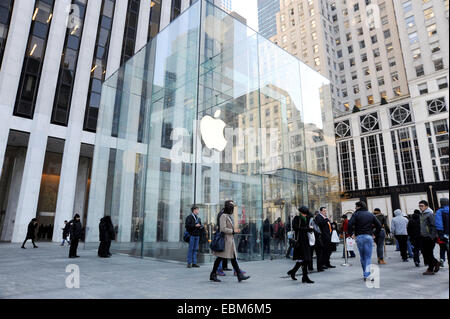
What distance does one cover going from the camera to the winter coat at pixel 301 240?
665cm

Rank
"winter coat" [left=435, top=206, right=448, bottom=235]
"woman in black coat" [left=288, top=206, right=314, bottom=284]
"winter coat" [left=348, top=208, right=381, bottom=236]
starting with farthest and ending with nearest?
"winter coat" [left=348, top=208, right=381, bottom=236] < "woman in black coat" [left=288, top=206, right=314, bottom=284] < "winter coat" [left=435, top=206, right=448, bottom=235]

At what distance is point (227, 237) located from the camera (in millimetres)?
6852

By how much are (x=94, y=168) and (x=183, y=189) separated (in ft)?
31.3

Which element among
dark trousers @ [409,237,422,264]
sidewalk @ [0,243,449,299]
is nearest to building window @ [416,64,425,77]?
dark trousers @ [409,237,422,264]

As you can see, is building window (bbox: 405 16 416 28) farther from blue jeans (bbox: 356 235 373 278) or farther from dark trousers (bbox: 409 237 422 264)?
blue jeans (bbox: 356 235 373 278)

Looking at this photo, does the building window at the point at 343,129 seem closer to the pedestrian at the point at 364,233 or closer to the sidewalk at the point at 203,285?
the sidewalk at the point at 203,285

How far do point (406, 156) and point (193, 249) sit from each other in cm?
4090

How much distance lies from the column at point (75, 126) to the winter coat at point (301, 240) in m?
21.8

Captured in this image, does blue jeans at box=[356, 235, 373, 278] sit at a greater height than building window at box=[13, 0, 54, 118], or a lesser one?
lesser

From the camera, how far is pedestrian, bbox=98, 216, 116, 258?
12.5 metres

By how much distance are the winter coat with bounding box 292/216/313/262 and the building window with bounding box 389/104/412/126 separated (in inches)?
1666

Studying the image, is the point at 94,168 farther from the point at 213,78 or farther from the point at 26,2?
the point at 26,2
